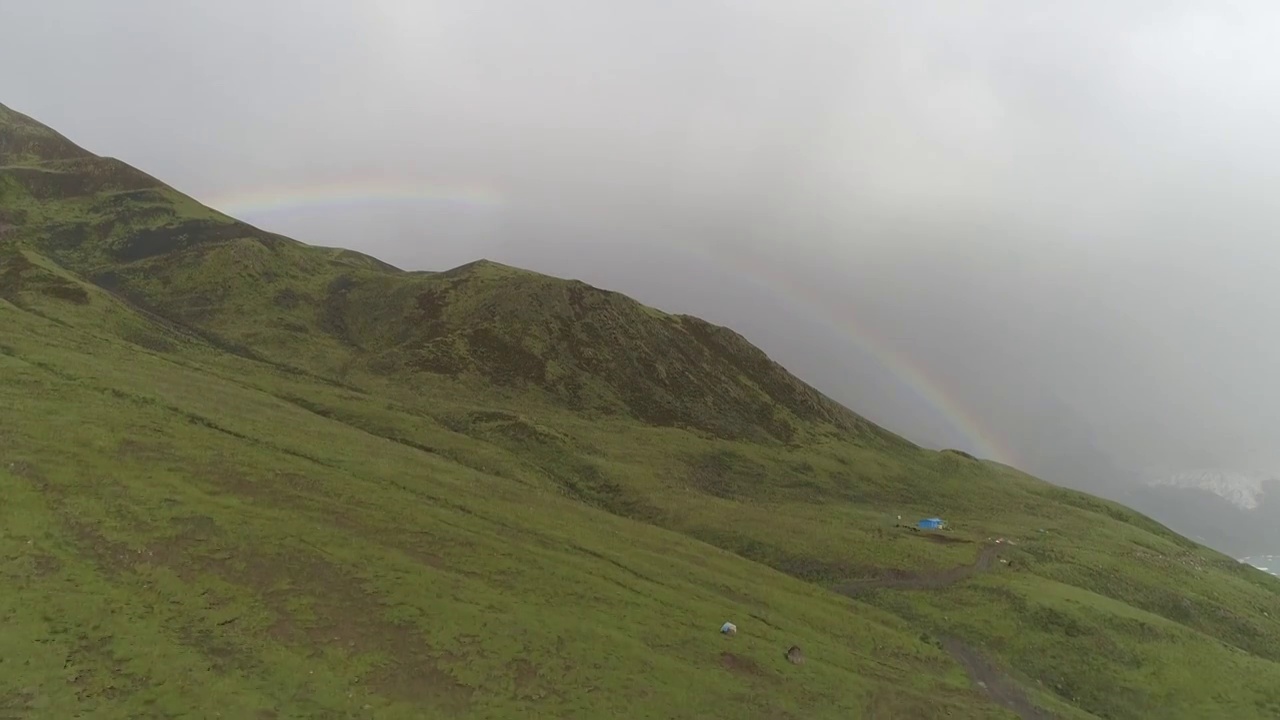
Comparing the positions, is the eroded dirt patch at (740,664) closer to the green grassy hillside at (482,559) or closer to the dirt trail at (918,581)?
the green grassy hillside at (482,559)

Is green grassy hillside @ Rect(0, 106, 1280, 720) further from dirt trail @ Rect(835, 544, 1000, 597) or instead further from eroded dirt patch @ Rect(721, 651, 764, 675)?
dirt trail @ Rect(835, 544, 1000, 597)

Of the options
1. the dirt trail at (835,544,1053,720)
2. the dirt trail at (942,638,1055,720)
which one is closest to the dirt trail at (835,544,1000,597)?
the dirt trail at (835,544,1053,720)

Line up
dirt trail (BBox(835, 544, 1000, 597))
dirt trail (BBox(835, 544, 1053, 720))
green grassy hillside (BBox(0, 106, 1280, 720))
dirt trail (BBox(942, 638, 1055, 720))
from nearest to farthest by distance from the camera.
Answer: green grassy hillside (BBox(0, 106, 1280, 720))
dirt trail (BBox(942, 638, 1055, 720))
dirt trail (BBox(835, 544, 1053, 720))
dirt trail (BBox(835, 544, 1000, 597))

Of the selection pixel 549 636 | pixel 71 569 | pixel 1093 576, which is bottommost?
pixel 71 569

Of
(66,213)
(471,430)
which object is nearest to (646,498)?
(471,430)

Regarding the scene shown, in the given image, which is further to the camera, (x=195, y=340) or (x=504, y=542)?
(x=195, y=340)

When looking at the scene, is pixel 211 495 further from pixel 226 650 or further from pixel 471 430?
pixel 471 430

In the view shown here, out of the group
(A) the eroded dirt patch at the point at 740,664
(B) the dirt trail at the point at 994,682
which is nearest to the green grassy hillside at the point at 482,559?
(A) the eroded dirt patch at the point at 740,664
